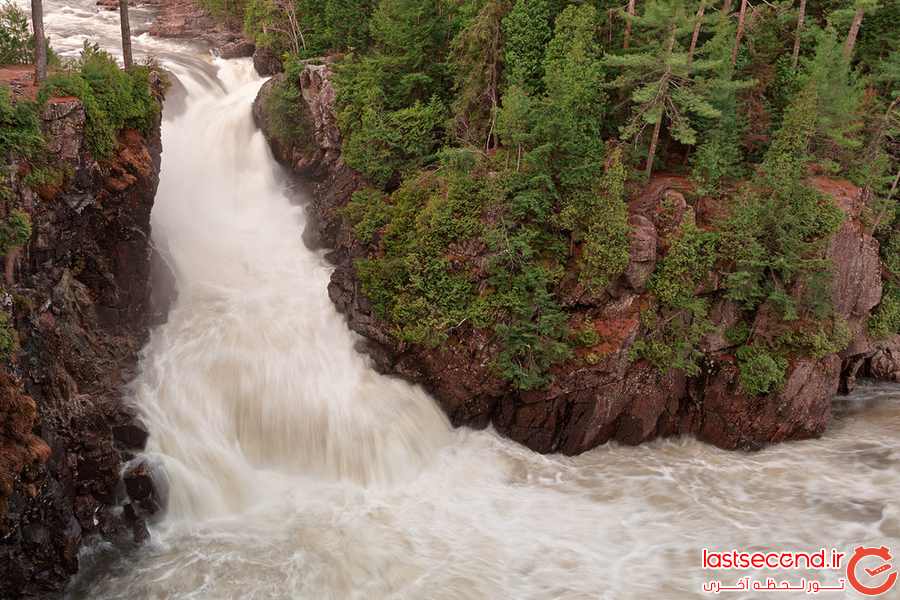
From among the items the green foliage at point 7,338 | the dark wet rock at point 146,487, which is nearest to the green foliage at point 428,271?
the dark wet rock at point 146,487

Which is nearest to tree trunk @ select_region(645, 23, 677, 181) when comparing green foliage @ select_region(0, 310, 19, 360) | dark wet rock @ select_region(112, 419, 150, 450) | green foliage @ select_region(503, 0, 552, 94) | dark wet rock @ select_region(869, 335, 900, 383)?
green foliage @ select_region(503, 0, 552, 94)

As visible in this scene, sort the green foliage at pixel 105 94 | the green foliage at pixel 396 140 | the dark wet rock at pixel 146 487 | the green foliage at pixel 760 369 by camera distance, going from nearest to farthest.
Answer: the dark wet rock at pixel 146 487, the green foliage at pixel 105 94, the green foliage at pixel 760 369, the green foliage at pixel 396 140

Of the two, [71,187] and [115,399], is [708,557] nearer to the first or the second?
[115,399]

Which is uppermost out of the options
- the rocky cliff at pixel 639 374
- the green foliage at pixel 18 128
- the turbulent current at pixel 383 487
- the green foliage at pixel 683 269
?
the green foliage at pixel 18 128

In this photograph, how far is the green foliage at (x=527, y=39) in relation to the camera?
20391 mm

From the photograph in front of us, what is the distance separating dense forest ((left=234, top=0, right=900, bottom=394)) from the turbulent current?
2775mm

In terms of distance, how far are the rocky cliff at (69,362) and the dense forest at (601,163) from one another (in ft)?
23.4

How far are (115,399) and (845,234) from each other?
72.3 ft

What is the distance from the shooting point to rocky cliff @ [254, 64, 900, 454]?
1872 centimetres

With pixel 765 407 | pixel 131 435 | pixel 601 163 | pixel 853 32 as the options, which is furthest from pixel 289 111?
pixel 853 32

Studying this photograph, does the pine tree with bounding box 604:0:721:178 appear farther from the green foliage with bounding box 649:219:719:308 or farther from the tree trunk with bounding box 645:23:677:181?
the green foliage with bounding box 649:219:719:308

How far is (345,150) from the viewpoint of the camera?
23594mm

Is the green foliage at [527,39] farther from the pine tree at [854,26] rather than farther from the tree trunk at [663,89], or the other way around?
the pine tree at [854,26]

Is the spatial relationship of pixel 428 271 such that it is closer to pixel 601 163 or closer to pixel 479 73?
pixel 601 163
